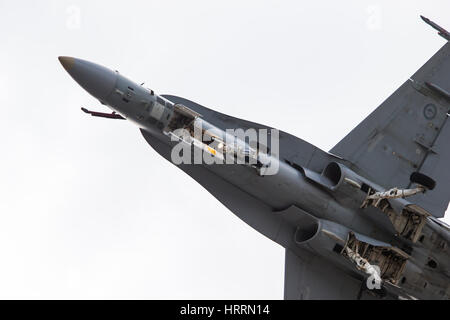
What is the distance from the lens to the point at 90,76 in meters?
18.2

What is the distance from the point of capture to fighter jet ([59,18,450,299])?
19.0 meters

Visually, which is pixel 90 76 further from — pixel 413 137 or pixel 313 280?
pixel 413 137

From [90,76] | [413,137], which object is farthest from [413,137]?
[90,76]

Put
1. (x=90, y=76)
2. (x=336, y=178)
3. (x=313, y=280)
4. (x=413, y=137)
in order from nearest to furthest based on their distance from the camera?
(x=90, y=76)
(x=336, y=178)
(x=313, y=280)
(x=413, y=137)

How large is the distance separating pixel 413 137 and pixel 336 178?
3.13m

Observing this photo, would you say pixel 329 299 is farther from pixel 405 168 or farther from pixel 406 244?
pixel 405 168

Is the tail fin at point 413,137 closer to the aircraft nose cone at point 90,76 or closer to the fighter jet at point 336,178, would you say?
the fighter jet at point 336,178

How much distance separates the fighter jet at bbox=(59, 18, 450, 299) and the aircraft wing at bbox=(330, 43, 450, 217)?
0.03 metres

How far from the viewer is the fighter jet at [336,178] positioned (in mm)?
19031

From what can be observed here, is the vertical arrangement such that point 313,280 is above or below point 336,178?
below

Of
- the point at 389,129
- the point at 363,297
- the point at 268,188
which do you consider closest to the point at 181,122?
the point at 268,188

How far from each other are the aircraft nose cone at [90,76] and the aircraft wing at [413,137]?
715cm

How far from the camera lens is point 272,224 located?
2077 centimetres

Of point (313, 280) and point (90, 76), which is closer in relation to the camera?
point (90, 76)
